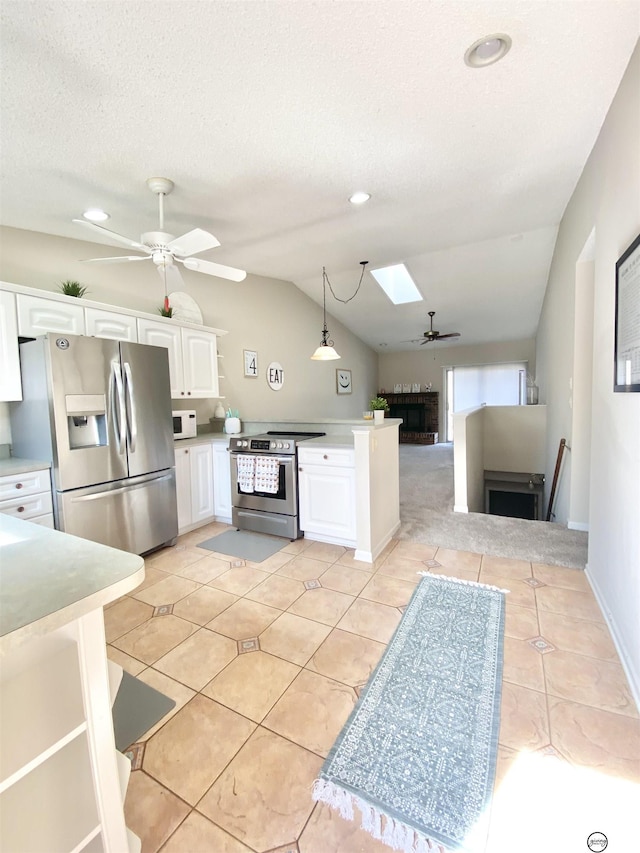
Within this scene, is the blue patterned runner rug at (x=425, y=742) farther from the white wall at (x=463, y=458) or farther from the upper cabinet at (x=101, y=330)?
the upper cabinet at (x=101, y=330)

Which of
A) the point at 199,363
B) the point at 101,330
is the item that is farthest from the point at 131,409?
the point at 199,363

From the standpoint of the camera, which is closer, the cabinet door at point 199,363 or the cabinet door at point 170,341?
the cabinet door at point 170,341

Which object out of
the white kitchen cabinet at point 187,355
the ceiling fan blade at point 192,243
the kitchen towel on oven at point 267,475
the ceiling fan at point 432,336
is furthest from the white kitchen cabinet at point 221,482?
the ceiling fan at point 432,336

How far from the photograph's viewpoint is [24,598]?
0.75 m

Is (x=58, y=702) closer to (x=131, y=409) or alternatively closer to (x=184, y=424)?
(x=131, y=409)

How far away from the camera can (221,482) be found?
3.72 m

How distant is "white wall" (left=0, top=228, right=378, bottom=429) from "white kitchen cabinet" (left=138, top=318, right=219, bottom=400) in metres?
0.42

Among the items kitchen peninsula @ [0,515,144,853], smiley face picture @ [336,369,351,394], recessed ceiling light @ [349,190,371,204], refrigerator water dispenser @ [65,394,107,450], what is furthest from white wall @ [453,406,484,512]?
smiley face picture @ [336,369,351,394]

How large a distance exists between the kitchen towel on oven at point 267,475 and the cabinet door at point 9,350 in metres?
1.82

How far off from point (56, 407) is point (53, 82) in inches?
67.3

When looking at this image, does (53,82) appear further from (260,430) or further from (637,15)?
(260,430)

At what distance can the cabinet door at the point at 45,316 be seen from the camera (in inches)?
97.9

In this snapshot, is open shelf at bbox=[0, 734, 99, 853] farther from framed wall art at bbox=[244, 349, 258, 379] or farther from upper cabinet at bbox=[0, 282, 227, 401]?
framed wall art at bbox=[244, 349, 258, 379]

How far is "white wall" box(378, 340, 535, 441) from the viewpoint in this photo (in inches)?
328
